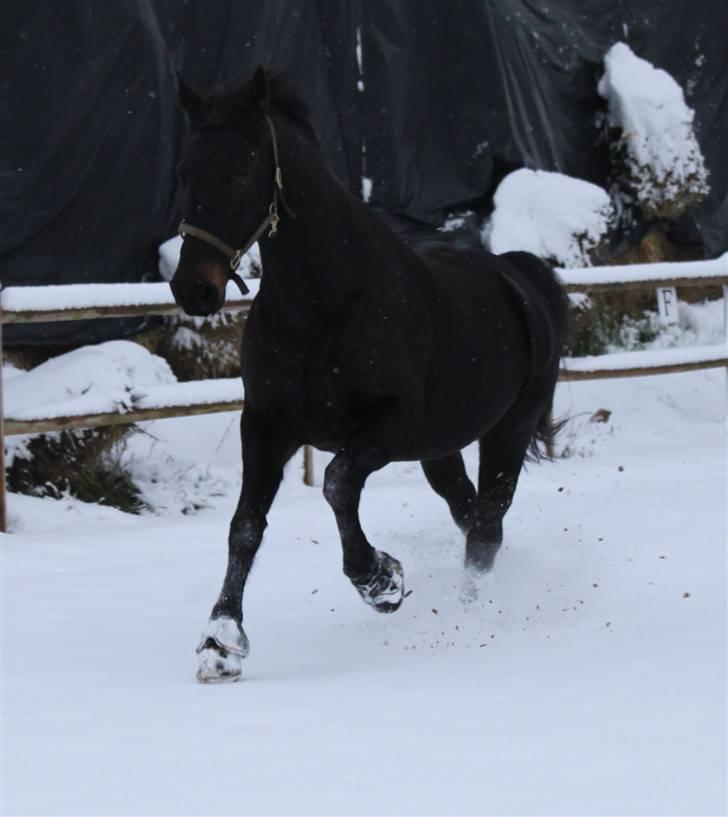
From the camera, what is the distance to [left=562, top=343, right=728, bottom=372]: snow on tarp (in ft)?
30.5

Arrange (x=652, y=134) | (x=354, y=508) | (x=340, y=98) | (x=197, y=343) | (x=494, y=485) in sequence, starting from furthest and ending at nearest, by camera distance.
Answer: (x=652, y=134) → (x=340, y=98) → (x=197, y=343) → (x=494, y=485) → (x=354, y=508)

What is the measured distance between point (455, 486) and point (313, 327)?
1748 millimetres

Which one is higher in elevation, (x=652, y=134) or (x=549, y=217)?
(x=652, y=134)

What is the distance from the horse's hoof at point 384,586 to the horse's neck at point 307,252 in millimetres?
842

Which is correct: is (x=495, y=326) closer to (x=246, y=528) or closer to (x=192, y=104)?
(x=246, y=528)

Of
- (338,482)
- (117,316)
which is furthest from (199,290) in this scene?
(117,316)

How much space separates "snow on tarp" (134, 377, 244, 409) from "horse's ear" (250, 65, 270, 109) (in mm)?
3197

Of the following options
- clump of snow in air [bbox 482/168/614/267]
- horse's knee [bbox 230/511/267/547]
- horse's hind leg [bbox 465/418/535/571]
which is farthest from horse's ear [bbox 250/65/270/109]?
clump of snow in air [bbox 482/168/614/267]

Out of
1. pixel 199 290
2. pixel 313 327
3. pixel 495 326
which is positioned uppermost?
pixel 199 290

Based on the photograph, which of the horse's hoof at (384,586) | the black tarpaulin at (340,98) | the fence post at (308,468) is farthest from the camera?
the fence post at (308,468)

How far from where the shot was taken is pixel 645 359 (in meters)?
9.59

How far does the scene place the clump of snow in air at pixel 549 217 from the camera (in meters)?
9.93

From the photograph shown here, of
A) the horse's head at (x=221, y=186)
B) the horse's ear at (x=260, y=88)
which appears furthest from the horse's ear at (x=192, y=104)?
the horse's ear at (x=260, y=88)

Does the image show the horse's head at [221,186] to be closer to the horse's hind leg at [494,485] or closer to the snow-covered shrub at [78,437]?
the horse's hind leg at [494,485]
